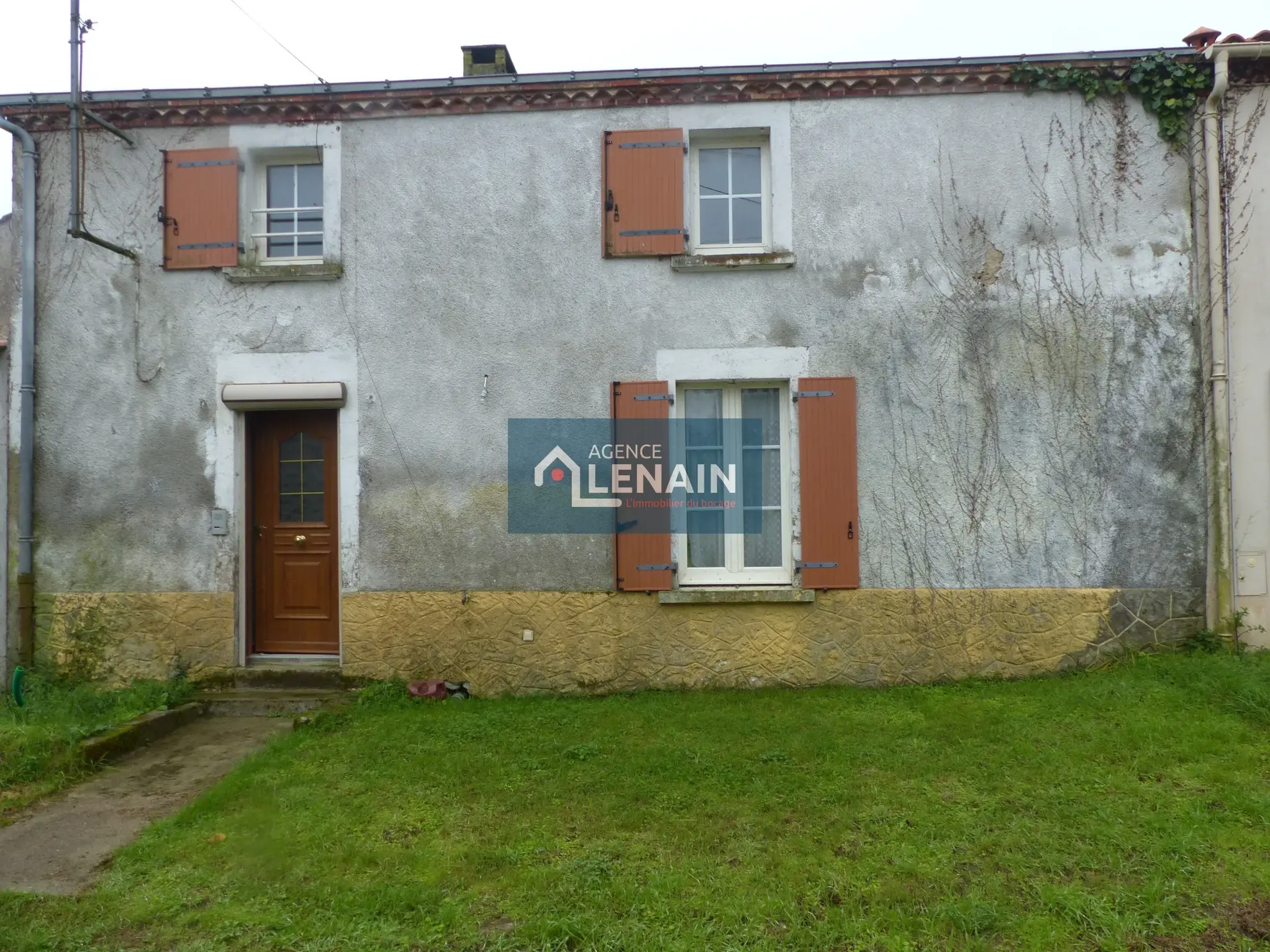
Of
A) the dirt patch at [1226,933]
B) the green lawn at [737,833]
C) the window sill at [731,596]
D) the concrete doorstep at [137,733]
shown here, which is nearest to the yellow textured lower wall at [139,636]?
the concrete doorstep at [137,733]

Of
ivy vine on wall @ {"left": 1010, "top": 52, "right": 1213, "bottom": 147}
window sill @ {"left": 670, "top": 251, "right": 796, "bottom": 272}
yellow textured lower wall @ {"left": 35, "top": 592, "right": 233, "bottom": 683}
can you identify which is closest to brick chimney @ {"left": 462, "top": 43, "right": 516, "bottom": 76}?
window sill @ {"left": 670, "top": 251, "right": 796, "bottom": 272}

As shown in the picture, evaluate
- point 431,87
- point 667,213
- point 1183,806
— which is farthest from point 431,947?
point 431,87

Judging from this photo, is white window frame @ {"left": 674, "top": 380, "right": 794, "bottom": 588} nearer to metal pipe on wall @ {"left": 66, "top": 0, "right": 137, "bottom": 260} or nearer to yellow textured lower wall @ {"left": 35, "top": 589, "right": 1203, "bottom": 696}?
yellow textured lower wall @ {"left": 35, "top": 589, "right": 1203, "bottom": 696}

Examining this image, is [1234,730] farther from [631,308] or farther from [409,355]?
[409,355]

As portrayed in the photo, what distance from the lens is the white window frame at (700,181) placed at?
21.2ft

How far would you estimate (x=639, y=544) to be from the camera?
629 cm

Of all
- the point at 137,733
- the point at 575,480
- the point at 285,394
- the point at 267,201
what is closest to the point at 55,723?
the point at 137,733

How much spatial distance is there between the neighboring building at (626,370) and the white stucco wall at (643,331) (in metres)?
0.03

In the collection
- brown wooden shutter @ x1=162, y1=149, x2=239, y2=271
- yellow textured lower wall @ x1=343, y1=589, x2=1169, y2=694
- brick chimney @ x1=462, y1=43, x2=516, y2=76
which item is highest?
brick chimney @ x1=462, y1=43, x2=516, y2=76

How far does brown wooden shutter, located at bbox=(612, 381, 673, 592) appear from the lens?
6.26 meters

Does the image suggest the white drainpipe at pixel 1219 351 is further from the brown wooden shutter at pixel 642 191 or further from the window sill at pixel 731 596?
the brown wooden shutter at pixel 642 191

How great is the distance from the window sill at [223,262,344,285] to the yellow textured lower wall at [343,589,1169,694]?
2.65 meters

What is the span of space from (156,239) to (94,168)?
780 millimetres

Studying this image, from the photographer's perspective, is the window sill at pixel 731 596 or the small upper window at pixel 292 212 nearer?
the window sill at pixel 731 596
